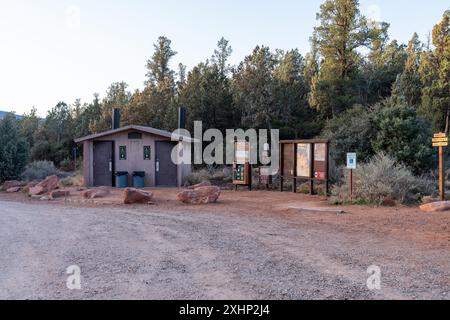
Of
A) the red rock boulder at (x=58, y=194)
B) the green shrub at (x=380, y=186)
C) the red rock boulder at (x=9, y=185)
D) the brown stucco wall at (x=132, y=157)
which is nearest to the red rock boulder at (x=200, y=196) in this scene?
the green shrub at (x=380, y=186)

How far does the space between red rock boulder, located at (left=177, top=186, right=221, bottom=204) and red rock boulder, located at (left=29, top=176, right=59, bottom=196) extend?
653cm

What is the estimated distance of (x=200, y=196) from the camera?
14.8m

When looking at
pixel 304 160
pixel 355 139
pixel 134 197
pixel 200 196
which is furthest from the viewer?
pixel 355 139

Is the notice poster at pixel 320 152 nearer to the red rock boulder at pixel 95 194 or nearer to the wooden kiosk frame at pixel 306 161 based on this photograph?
the wooden kiosk frame at pixel 306 161

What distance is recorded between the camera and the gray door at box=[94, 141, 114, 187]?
851 inches

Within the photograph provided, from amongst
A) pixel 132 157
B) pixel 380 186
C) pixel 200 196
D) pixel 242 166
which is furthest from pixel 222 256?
pixel 132 157

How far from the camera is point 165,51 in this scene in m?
53.9

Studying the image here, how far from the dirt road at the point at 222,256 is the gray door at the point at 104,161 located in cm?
975

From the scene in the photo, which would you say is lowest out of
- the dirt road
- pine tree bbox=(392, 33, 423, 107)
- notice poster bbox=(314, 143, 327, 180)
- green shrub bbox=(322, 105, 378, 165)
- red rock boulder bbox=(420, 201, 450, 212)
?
the dirt road

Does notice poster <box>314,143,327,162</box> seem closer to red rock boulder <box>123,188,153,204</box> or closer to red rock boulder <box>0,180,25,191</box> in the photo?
red rock boulder <box>123,188,153,204</box>

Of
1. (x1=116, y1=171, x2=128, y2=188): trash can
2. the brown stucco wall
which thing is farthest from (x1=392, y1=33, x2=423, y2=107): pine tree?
(x1=116, y1=171, x2=128, y2=188): trash can

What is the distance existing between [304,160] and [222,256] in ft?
37.8

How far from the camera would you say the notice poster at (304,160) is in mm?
17541

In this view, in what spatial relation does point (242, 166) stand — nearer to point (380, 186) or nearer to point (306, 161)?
point (306, 161)
